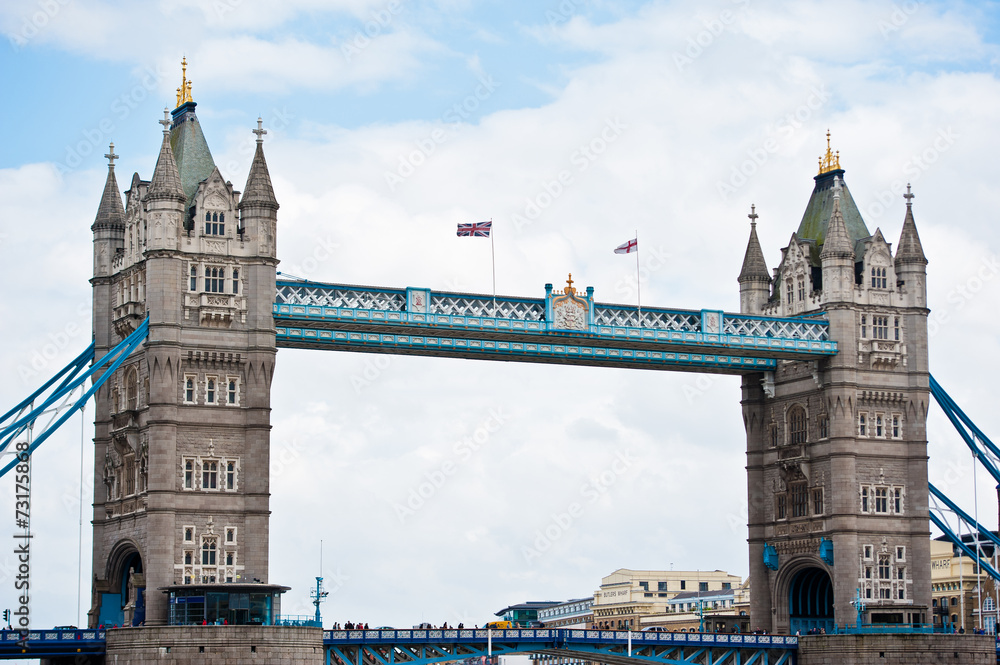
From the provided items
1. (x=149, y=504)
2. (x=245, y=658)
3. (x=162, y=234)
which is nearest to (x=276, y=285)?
(x=162, y=234)

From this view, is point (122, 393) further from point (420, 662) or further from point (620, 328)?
point (620, 328)

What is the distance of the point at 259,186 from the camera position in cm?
10144

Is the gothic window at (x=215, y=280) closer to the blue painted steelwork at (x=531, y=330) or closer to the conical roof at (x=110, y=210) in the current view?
the blue painted steelwork at (x=531, y=330)

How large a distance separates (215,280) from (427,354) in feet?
50.0

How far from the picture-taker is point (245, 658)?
92312 mm

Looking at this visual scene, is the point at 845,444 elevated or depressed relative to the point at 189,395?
depressed

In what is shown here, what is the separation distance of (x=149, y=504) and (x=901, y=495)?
51.1 m

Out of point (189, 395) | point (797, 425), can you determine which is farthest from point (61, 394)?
point (797, 425)

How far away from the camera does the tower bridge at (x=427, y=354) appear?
9788 cm

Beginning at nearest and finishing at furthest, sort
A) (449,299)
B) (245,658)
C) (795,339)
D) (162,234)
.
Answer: (245,658) < (162,234) < (449,299) < (795,339)

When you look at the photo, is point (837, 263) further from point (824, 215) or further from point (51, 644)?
point (51, 644)

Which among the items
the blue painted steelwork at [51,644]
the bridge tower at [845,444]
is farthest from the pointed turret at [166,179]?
the bridge tower at [845,444]

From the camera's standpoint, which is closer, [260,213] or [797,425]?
→ [260,213]

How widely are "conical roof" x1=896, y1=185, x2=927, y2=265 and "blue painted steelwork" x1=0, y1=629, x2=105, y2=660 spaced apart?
59.7 m
